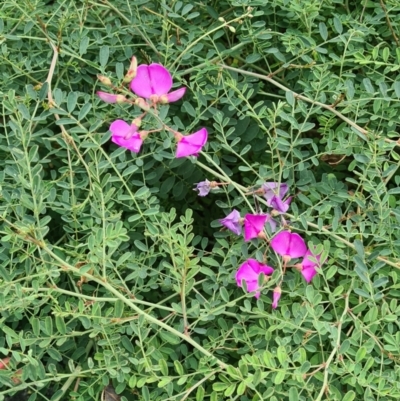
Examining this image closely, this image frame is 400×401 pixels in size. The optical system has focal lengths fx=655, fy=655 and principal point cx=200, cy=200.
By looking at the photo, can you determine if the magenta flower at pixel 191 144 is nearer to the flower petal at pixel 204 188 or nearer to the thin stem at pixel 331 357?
the flower petal at pixel 204 188

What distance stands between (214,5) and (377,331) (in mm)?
828

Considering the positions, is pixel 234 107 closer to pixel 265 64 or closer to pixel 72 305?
pixel 265 64

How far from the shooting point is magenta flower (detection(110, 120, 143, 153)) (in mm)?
1195

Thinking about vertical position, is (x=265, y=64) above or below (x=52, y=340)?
above

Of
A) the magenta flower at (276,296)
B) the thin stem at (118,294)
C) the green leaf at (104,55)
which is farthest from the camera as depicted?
the green leaf at (104,55)

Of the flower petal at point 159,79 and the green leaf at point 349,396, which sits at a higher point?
the flower petal at point 159,79

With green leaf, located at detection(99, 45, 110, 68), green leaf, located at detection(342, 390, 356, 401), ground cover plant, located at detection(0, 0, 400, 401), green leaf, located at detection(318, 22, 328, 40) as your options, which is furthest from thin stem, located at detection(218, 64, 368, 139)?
green leaf, located at detection(342, 390, 356, 401)

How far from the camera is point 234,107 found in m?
1.34

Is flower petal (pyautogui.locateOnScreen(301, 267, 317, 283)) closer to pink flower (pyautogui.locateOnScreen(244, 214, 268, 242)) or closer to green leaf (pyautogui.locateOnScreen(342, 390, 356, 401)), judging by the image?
pink flower (pyautogui.locateOnScreen(244, 214, 268, 242))

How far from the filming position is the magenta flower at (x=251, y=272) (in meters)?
1.18

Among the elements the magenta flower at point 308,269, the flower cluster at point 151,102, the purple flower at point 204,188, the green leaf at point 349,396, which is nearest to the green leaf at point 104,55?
the flower cluster at point 151,102

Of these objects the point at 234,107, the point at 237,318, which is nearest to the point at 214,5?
the point at 234,107

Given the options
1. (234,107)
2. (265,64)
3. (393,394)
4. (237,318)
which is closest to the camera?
(393,394)

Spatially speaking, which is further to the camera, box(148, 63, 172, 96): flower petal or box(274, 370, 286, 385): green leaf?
box(148, 63, 172, 96): flower petal
